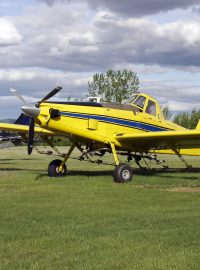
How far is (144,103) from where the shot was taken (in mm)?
17922

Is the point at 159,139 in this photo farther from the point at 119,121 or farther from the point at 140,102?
the point at 140,102

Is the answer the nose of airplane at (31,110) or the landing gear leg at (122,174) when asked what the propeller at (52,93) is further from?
the landing gear leg at (122,174)

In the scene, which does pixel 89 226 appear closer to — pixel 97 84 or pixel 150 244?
pixel 150 244

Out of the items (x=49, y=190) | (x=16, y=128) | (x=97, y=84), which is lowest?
(x=49, y=190)

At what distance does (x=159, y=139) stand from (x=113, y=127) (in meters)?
1.60

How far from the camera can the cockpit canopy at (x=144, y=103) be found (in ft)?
58.5

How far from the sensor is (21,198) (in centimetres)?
1117

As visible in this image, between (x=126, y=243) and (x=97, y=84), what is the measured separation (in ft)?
214

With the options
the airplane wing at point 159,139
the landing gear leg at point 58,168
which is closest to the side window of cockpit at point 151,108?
the airplane wing at point 159,139

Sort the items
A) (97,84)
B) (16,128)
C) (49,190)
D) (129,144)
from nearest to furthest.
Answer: (49,190) < (129,144) < (16,128) < (97,84)

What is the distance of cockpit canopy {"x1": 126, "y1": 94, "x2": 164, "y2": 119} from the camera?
17828 millimetres

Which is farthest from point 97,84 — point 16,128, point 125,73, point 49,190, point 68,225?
point 68,225

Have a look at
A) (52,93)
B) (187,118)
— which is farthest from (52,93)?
(187,118)

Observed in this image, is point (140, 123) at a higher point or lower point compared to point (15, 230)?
higher
